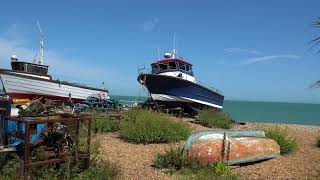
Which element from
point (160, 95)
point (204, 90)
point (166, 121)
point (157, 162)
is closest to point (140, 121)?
point (166, 121)

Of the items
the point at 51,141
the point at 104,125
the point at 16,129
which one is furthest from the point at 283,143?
the point at 16,129

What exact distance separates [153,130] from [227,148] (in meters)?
3.36

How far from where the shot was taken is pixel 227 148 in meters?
8.72

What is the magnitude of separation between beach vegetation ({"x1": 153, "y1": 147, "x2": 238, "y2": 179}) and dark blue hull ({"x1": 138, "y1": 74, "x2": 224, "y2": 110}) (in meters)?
12.9

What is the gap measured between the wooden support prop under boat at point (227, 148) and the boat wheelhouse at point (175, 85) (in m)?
12.2

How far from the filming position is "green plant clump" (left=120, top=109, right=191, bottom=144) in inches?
451

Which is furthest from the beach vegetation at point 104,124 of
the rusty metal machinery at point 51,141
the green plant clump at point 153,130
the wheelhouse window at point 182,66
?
the wheelhouse window at point 182,66

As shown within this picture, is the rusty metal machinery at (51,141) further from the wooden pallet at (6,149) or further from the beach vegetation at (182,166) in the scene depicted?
the beach vegetation at (182,166)

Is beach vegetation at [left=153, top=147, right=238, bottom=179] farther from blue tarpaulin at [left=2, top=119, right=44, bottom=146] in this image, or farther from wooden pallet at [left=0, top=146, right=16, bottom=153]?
wooden pallet at [left=0, top=146, right=16, bottom=153]

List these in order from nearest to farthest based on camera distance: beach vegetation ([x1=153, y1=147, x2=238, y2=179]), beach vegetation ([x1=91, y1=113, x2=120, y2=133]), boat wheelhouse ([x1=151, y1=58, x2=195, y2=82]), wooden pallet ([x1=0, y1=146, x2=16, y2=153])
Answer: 1. wooden pallet ([x1=0, y1=146, x2=16, y2=153])
2. beach vegetation ([x1=153, y1=147, x2=238, y2=179])
3. beach vegetation ([x1=91, y1=113, x2=120, y2=133])
4. boat wheelhouse ([x1=151, y1=58, x2=195, y2=82])

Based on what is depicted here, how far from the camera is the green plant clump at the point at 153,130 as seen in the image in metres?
11.5

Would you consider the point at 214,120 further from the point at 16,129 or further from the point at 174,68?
the point at 16,129

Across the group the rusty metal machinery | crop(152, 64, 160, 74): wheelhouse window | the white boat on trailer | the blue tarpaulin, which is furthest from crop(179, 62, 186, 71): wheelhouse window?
the blue tarpaulin

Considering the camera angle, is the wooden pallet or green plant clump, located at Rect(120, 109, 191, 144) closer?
the wooden pallet
